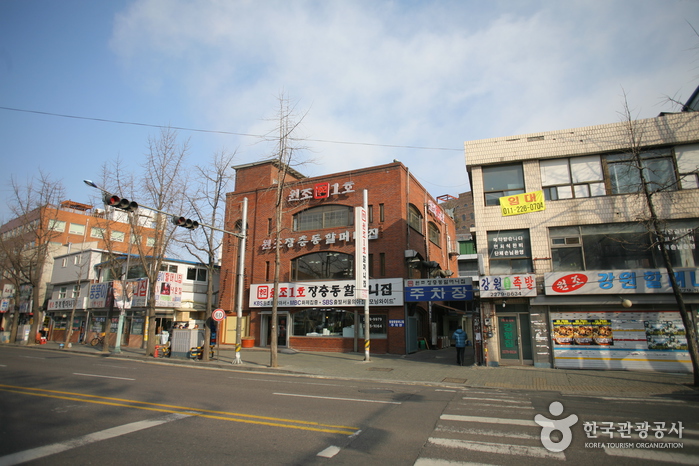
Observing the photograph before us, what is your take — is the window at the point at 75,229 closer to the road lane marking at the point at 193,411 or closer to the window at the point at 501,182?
the road lane marking at the point at 193,411

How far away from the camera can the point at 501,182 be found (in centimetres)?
1906

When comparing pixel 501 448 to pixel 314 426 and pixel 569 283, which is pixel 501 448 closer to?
pixel 314 426

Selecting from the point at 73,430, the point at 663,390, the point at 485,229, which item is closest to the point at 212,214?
the point at 485,229

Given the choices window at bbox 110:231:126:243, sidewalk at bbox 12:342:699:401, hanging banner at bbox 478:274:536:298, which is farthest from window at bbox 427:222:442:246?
window at bbox 110:231:126:243

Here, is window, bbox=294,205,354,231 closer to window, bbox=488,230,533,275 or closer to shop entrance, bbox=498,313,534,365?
window, bbox=488,230,533,275

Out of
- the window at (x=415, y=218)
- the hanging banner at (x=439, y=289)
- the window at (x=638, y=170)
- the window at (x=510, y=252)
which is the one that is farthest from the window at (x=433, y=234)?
the window at (x=638, y=170)

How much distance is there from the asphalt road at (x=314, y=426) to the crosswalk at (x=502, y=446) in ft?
0.06

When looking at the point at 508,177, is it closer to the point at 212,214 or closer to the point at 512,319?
the point at 512,319

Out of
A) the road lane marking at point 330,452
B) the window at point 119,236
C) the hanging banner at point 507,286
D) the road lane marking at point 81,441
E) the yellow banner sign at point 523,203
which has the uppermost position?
the window at point 119,236

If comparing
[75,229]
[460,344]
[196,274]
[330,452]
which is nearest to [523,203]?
[460,344]

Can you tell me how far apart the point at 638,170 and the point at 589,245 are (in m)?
3.82

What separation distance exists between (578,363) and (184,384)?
50.8 feet

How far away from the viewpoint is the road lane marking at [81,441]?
5.58m

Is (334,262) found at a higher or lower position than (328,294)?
higher
